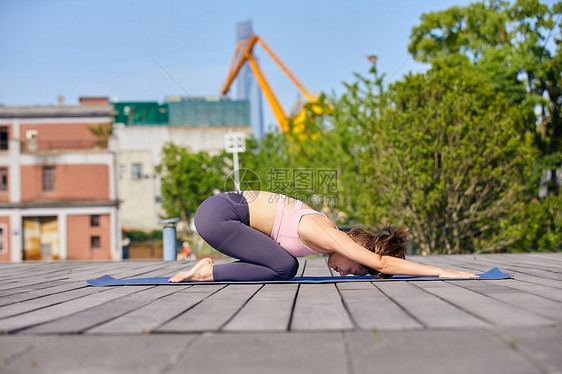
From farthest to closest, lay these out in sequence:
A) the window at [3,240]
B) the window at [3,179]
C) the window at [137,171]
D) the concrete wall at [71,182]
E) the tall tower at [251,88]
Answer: the tall tower at [251,88] < the window at [137,171] < the concrete wall at [71,182] < the window at [3,179] < the window at [3,240]

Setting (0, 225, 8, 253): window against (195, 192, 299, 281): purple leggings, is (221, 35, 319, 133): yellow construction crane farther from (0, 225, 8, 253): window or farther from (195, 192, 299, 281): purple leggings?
(195, 192, 299, 281): purple leggings

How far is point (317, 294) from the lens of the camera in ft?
10.4

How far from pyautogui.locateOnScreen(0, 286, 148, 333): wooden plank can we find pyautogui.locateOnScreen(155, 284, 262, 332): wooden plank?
636 millimetres

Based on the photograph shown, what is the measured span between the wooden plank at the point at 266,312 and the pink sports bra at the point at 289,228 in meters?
0.40

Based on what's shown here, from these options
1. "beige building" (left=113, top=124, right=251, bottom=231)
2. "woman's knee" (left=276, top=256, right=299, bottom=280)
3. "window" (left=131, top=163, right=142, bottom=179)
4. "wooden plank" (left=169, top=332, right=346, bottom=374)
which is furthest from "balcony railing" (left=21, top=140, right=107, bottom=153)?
"wooden plank" (left=169, top=332, right=346, bottom=374)

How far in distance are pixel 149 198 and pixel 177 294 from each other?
39.8m

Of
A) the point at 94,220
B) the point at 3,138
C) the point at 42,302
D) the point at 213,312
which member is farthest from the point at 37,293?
the point at 3,138

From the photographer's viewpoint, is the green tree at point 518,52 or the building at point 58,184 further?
the building at point 58,184

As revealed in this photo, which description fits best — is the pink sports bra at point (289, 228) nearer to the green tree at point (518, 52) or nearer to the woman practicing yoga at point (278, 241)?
the woman practicing yoga at point (278, 241)

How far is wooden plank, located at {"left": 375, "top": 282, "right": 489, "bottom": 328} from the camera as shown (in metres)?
2.20

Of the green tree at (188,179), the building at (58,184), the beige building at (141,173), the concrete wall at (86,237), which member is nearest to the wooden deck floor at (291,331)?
the concrete wall at (86,237)

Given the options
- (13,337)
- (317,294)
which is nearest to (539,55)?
(317,294)

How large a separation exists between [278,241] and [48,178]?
28.0 meters

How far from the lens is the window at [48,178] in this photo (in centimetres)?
2848
